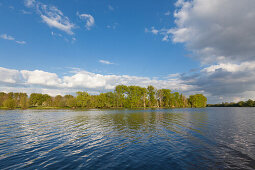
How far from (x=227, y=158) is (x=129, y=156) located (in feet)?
32.4

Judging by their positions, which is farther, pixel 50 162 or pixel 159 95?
pixel 159 95

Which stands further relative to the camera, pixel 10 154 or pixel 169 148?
pixel 169 148

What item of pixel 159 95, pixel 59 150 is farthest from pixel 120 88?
pixel 59 150

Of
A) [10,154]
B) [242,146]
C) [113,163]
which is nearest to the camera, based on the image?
[113,163]

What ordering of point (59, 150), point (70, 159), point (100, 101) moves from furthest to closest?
point (100, 101) → point (59, 150) → point (70, 159)

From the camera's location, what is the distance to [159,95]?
19875 cm

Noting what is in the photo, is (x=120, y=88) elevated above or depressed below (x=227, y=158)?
above

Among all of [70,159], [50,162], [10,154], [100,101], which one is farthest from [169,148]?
[100,101]

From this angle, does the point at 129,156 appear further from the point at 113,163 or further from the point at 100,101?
the point at 100,101

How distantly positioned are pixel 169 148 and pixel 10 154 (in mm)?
18049

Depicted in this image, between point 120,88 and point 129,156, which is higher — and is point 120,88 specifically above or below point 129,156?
above

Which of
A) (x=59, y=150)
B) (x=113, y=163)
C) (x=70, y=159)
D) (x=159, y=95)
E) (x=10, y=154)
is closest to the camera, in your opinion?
(x=113, y=163)

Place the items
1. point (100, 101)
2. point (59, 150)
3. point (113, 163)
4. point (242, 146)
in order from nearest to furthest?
point (113, 163), point (59, 150), point (242, 146), point (100, 101)

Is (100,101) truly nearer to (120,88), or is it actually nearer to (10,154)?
(120,88)
